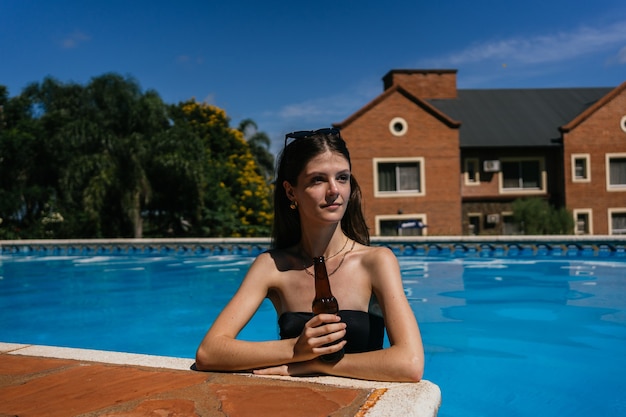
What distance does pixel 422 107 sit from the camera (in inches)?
941

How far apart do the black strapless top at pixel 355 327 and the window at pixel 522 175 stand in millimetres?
24047

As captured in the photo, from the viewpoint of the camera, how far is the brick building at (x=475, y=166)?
23.8 m

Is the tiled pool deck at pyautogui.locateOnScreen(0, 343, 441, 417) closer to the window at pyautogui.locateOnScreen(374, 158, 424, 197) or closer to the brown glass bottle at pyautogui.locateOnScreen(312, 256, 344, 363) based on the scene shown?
the brown glass bottle at pyautogui.locateOnScreen(312, 256, 344, 363)

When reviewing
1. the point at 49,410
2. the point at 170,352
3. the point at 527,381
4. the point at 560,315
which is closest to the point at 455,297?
the point at 560,315

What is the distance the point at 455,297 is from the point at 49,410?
9006 mm

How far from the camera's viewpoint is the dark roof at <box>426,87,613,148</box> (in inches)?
986

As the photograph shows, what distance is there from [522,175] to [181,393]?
83.8 ft

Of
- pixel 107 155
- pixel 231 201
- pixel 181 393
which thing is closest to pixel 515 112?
pixel 231 201

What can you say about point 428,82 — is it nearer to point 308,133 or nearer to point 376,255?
point 308,133

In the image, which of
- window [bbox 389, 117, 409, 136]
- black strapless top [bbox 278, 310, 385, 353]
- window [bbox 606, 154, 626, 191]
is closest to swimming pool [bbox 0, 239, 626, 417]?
black strapless top [bbox 278, 310, 385, 353]

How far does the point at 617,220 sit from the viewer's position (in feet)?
81.8

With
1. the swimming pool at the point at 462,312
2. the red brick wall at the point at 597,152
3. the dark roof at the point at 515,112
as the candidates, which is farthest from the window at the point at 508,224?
the swimming pool at the point at 462,312

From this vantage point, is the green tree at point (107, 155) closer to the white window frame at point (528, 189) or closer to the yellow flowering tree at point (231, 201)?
the yellow flowering tree at point (231, 201)

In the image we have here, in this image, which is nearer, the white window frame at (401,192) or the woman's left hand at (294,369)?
the woman's left hand at (294,369)
